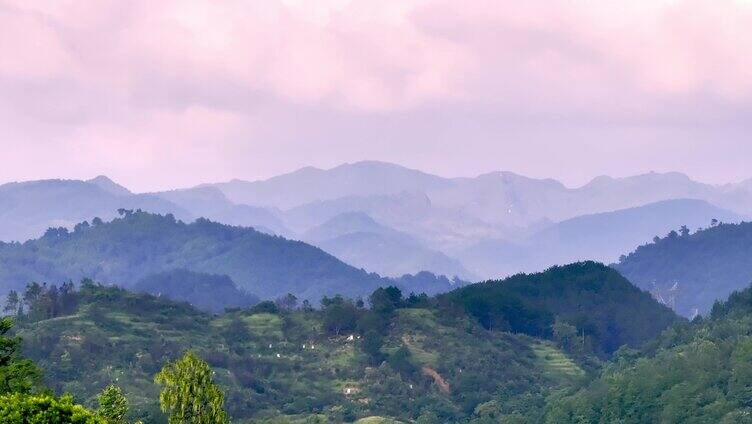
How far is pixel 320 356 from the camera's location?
171m

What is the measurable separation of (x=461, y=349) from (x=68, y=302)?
202 feet

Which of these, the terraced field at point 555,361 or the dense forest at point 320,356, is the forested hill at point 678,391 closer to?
the dense forest at point 320,356

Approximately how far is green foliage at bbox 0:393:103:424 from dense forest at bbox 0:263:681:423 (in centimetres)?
8165

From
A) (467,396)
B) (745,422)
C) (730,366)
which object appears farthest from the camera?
(467,396)

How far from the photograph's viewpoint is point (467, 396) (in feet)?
522

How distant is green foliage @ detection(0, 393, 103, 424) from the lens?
1817 inches

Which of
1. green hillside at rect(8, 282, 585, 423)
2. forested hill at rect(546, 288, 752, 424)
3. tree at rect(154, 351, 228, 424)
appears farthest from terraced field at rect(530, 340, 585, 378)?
tree at rect(154, 351, 228, 424)

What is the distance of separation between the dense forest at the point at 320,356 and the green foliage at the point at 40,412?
8165 centimetres

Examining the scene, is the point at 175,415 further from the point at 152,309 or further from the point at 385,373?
the point at 152,309

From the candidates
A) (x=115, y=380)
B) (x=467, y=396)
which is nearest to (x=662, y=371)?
(x=467, y=396)

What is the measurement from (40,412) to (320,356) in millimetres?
125234

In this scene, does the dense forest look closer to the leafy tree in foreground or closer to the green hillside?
the green hillside

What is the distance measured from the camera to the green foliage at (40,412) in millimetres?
46156

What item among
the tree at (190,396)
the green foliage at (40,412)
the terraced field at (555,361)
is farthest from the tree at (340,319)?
the green foliage at (40,412)
